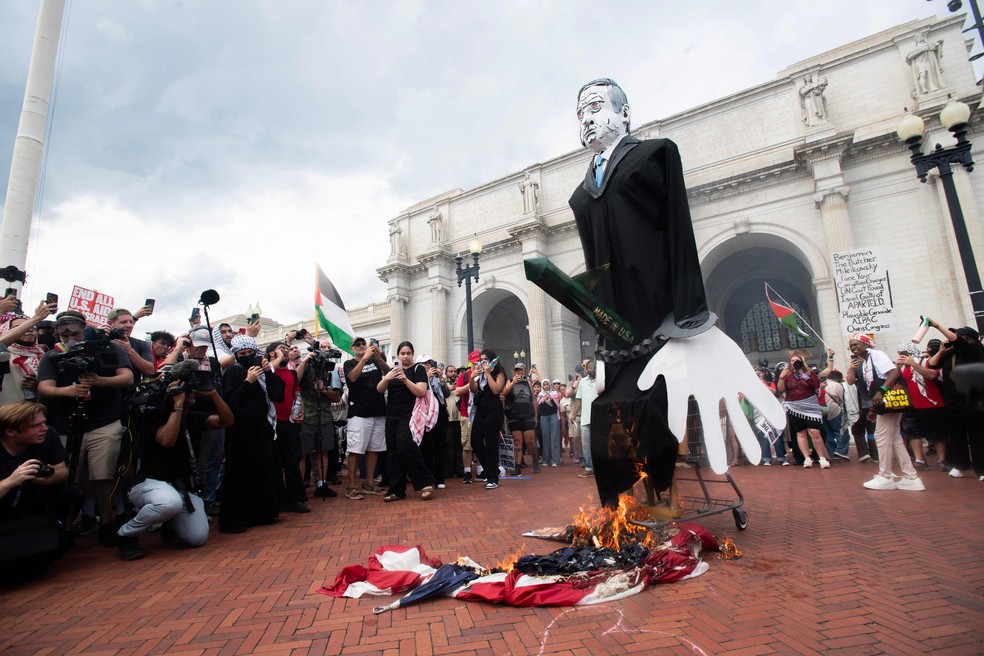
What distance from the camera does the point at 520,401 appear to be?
379 inches

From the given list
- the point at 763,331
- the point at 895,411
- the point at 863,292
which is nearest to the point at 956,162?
the point at 863,292

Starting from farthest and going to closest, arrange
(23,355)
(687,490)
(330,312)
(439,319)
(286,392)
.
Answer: (439,319) < (330,312) < (286,392) < (23,355) < (687,490)

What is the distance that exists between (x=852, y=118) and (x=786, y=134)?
2.27 meters

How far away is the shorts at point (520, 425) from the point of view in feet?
32.1

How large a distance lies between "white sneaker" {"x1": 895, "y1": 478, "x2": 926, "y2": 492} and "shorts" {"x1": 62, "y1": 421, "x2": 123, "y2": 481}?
28.7 ft

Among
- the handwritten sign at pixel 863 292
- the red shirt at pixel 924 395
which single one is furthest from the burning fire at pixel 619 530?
the handwritten sign at pixel 863 292

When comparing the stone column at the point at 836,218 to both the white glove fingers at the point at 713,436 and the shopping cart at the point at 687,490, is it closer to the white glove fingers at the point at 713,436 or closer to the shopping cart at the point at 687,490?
the shopping cart at the point at 687,490

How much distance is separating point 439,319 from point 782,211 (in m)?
17.4

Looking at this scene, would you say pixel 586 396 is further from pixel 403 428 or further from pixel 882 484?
pixel 882 484

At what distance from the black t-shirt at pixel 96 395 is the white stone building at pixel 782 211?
15025mm

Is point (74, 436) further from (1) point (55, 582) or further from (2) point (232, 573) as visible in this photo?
(2) point (232, 573)

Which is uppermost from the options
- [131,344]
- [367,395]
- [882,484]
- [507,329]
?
[507,329]

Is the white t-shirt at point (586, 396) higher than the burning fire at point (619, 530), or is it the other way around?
the white t-shirt at point (586, 396)

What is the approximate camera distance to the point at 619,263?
11.2 ft
